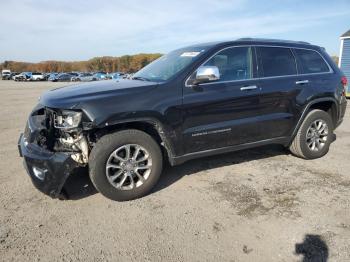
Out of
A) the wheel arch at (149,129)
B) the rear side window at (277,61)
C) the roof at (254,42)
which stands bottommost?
the wheel arch at (149,129)

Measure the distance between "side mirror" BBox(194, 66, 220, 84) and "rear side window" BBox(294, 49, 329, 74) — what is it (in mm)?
1814

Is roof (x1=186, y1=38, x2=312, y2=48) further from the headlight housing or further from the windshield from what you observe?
the headlight housing

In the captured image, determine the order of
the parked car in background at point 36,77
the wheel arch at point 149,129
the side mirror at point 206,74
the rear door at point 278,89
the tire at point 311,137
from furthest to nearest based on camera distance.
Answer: the parked car in background at point 36,77, the tire at point 311,137, the rear door at point 278,89, the side mirror at point 206,74, the wheel arch at point 149,129

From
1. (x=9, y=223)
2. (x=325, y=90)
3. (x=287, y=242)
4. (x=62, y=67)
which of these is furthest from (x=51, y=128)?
(x=62, y=67)

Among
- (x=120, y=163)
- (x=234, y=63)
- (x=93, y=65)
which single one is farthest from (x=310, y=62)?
(x=93, y=65)

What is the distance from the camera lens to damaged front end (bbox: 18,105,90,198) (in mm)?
3486

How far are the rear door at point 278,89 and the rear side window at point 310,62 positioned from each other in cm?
15

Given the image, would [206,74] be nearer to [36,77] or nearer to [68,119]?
[68,119]

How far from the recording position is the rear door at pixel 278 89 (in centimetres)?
460

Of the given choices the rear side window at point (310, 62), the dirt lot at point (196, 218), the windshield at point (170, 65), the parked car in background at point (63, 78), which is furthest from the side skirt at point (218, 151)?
the parked car in background at point (63, 78)

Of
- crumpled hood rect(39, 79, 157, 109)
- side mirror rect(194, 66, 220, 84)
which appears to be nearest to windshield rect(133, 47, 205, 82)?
side mirror rect(194, 66, 220, 84)

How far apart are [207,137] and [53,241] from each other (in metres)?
2.17

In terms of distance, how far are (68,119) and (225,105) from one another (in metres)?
1.99

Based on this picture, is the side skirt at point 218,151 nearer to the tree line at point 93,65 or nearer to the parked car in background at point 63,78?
the parked car in background at point 63,78
